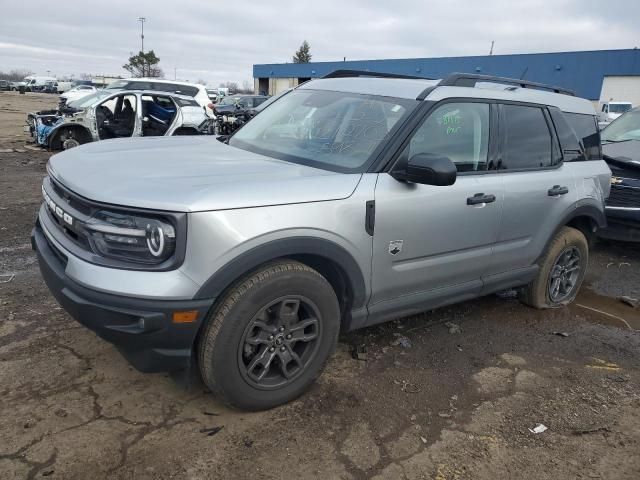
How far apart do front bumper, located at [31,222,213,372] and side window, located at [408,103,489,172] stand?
1694 millimetres

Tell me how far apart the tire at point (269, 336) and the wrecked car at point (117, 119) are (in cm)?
999

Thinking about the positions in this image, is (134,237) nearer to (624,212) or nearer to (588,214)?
(588,214)

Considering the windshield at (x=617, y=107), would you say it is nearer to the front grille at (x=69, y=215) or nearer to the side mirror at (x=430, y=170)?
the side mirror at (x=430, y=170)

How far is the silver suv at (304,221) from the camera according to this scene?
94.3 inches

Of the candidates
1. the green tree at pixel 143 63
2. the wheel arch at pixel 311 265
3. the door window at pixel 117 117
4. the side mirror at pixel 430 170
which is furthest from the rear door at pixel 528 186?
the green tree at pixel 143 63

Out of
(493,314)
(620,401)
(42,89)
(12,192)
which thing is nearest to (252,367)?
(620,401)

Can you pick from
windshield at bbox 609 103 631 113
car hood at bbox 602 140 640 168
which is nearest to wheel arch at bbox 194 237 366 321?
car hood at bbox 602 140 640 168

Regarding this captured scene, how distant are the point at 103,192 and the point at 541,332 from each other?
11.6 ft

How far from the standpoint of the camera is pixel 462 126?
11.7ft

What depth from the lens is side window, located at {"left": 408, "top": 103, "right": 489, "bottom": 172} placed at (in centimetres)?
333

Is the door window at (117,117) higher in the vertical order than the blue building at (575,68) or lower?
lower

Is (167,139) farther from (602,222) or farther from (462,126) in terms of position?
(602,222)

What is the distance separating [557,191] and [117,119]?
1057 cm

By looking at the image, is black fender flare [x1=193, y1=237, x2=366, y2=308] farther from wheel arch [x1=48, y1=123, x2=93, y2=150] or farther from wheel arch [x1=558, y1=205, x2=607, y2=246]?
wheel arch [x1=48, y1=123, x2=93, y2=150]
